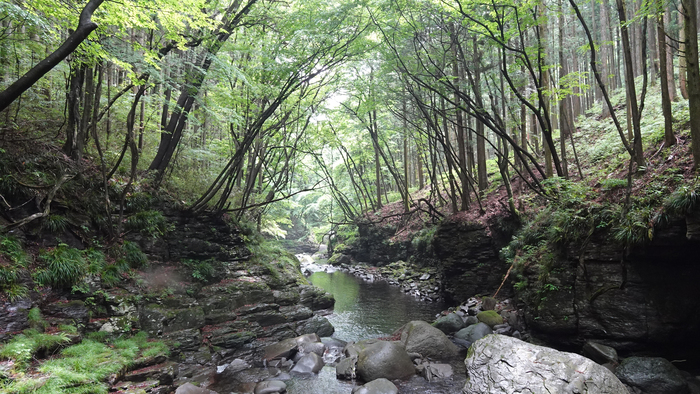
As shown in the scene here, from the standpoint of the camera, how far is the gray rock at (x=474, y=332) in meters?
8.59

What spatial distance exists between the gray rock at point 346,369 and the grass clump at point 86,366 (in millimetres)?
3827

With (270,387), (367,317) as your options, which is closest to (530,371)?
(270,387)

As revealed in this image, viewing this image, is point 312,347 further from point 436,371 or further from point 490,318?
point 490,318

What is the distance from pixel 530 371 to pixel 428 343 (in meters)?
3.29

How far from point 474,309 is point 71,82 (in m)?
13.1

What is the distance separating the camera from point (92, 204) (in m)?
8.70

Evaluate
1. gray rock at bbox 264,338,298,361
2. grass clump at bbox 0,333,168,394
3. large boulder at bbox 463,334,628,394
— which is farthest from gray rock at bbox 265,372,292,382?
large boulder at bbox 463,334,628,394

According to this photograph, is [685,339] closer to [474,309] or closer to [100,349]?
[474,309]

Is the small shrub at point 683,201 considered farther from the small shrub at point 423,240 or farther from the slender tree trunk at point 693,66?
the small shrub at point 423,240

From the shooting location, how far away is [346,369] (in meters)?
7.48

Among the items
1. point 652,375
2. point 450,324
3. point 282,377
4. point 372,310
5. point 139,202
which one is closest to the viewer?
point 652,375

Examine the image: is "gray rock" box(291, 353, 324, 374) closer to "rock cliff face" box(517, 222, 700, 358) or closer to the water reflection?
the water reflection

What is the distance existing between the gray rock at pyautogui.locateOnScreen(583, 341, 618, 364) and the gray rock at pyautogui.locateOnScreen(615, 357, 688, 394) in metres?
0.24

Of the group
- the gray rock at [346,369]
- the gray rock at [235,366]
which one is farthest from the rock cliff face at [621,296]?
the gray rock at [235,366]
